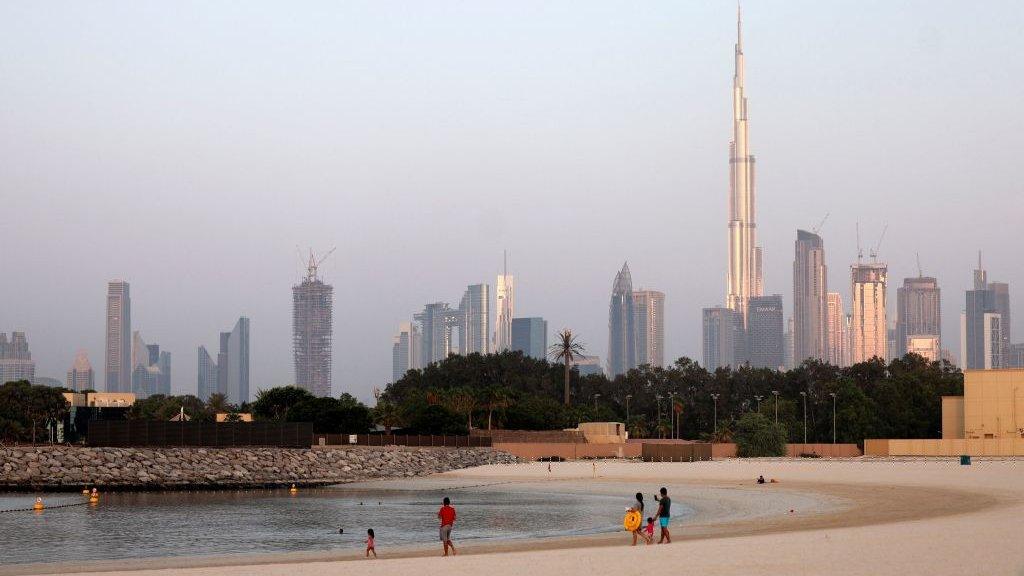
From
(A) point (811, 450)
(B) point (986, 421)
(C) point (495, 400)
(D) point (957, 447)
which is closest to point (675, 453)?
(A) point (811, 450)

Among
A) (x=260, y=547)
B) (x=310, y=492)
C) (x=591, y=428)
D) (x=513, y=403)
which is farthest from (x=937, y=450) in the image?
(x=260, y=547)

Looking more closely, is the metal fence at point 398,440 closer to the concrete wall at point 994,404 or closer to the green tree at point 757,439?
the green tree at point 757,439

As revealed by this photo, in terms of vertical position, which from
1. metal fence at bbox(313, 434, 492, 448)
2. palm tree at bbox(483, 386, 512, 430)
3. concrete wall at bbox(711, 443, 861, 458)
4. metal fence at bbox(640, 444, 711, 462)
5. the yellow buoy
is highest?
palm tree at bbox(483, 386, 512, 430)

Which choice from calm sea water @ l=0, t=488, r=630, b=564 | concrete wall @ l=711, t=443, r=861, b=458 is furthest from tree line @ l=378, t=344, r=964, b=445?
calm sea water @ l=0, t=488, r=630, b=564

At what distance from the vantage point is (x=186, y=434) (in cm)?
9038

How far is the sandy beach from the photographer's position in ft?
99.8

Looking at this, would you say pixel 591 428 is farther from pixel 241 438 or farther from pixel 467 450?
pixel 241 438

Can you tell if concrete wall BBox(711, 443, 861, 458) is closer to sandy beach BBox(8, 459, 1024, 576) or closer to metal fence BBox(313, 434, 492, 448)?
metal fence BBox(313, 434, 492, 448)

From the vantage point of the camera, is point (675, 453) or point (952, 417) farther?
point (952, 417)

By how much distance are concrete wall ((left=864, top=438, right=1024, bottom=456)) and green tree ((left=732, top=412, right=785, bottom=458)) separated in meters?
10.0

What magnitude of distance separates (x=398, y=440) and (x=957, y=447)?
4757 centimetres

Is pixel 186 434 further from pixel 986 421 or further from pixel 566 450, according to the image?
pixel 986 421

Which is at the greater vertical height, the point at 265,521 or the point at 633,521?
the point at 633,521

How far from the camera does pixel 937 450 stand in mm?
109250
